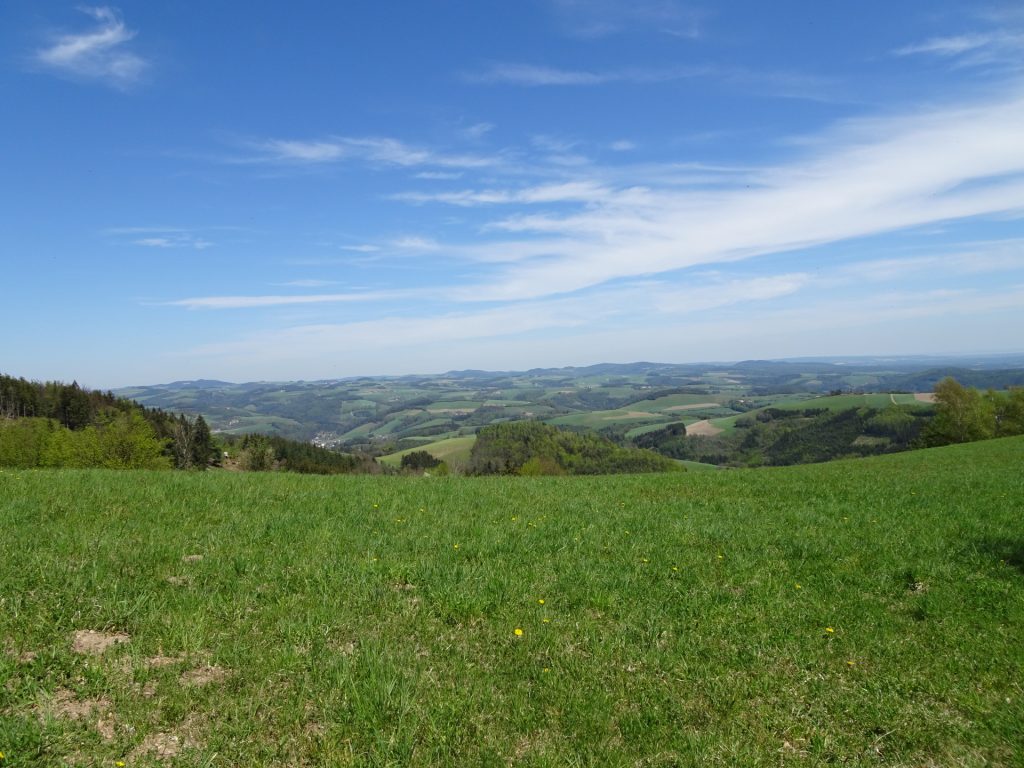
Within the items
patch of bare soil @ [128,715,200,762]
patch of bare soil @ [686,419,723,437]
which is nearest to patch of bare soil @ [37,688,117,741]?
patch of bare soil @ [128,715,200,762]

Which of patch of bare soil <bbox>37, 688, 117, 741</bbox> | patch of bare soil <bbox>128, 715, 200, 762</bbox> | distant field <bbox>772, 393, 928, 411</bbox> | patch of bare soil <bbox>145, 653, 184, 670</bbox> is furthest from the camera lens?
distant field <bbox>772, 393, 928, 411</bbox>

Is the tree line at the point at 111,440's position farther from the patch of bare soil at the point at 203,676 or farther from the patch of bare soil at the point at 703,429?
the patch of bare soil at the point at 703,429

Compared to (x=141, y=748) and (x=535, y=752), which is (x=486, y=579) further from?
(x=141, y=748)

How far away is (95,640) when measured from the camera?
548cm

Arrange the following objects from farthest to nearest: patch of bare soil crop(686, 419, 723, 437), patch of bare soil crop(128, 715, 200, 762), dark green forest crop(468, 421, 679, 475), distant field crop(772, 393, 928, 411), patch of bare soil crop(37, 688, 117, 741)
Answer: patch of bare soil crop(686, 419, 723, 437)
distant field crop(772, 393, 928, 411)
dark green forest crop(468, 421, 679, 475)
patch of bare soil crop(37, 688, 117, 741)
patch of bare soil crop(128, 715, 200, 762)

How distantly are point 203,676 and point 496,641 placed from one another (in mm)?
2938

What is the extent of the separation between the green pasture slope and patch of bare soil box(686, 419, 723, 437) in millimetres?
171882

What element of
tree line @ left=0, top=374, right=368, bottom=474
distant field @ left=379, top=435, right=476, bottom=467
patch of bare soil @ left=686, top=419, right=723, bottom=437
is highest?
tree line @ left=0, top=374, right=368, bottom=474

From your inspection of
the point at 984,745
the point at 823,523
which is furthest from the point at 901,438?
the point at 984,745

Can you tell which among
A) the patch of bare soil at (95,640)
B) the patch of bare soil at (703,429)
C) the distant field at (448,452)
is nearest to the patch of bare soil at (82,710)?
the patch of bare soil at (95,640)

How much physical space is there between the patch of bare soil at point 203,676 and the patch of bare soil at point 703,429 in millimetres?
178773

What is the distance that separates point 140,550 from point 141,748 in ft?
14.8

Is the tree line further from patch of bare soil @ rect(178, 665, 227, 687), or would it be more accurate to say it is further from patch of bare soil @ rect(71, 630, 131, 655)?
patch of bare soil @ rect(178, 665, 227, 687)

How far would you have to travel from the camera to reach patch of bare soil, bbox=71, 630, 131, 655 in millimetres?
5285
